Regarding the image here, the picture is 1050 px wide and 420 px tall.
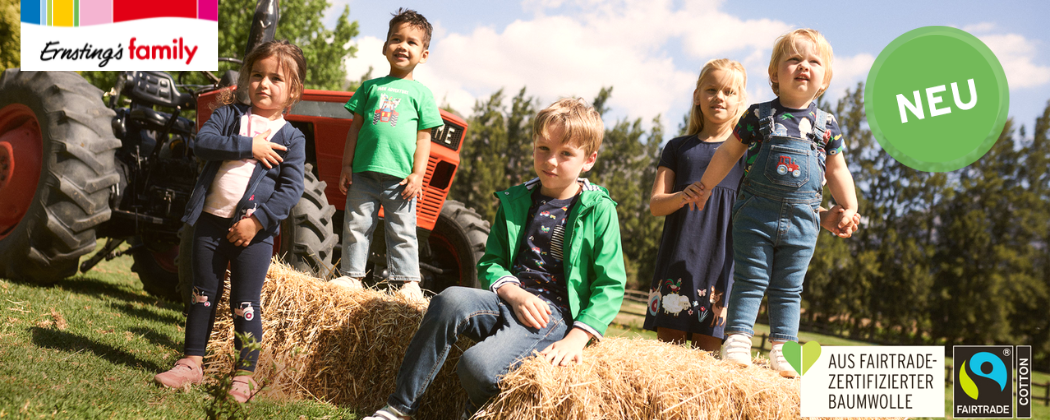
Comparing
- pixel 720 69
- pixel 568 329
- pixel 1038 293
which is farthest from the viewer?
pixel 1038 293

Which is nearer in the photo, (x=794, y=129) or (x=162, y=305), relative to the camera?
(x=794, y=129)

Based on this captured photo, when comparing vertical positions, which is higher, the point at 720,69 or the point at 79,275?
the point at 720,69

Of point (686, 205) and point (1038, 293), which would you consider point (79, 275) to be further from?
point (1038, 293)

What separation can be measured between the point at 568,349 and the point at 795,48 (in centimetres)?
142

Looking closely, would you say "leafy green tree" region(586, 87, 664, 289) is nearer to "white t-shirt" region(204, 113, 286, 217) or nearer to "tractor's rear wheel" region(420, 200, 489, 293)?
"tractor's rear wheel" region(420, 200, 489, 293)

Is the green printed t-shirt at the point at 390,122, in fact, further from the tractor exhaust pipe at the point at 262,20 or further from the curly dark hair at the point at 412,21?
the tractor exhaust pipe at the point at 262,20

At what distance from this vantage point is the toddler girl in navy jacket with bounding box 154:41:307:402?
8.51 ft

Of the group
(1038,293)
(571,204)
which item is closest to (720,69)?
(571,204)

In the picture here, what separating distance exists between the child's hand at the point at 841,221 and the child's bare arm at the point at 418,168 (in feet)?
6.52

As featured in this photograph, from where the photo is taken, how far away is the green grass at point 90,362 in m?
2.15

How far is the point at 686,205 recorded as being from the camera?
10.0ft

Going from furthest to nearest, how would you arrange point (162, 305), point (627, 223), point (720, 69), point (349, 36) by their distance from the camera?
point (627, 223)
point (349, 36)
point (162, 305)
point (720, 69)

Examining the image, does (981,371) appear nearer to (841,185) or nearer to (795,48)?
(841,185)

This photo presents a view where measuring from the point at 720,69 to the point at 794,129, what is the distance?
644mm
